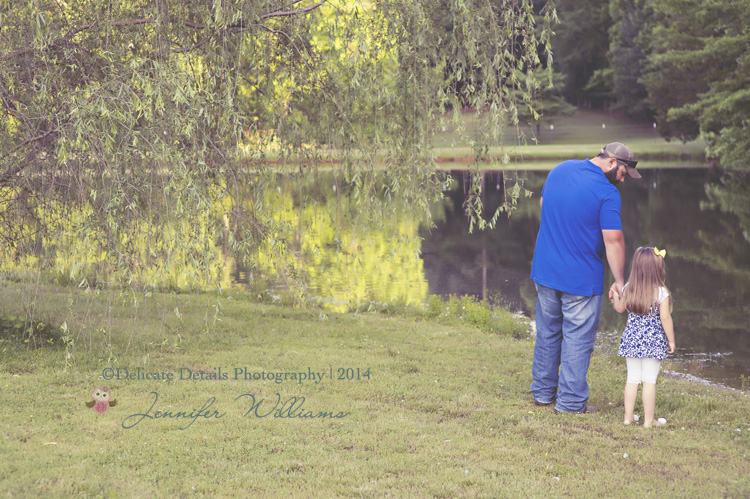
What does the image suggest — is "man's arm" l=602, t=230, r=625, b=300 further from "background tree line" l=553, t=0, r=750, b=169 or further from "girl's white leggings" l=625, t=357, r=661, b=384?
"background tree line" l=553, t=0, r=750, b=169

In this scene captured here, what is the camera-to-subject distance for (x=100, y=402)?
18.9 feet

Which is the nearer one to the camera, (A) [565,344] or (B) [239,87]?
(A) [565,344]

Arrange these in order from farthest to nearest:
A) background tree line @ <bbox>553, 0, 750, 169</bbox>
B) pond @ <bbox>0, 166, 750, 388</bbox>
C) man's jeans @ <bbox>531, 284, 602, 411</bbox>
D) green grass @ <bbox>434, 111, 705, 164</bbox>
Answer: green grass @ <bbox>434, 111, 705, 164</bbox>, background tree line @ <bbox>553, 0, 750, 169</bbox>, pond @ <bbox>0, 166, 750, 388</bbox>, man's jeans @ <bbox>531, 284, 602, 411</bbox>

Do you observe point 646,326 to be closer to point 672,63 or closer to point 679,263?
point 679,263

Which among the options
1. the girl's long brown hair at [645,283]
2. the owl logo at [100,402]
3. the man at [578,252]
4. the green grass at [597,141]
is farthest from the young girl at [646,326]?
the green grass at [597,141]

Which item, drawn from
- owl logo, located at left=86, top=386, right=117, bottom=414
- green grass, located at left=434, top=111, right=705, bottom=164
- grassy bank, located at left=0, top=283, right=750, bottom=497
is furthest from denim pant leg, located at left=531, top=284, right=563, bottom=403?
green grass, located at left=434, top=111, right=705, bottom=164

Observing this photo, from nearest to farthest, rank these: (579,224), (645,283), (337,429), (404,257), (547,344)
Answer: (337,429) → (645,283) → (579,224) → (547,344) → (404,257)

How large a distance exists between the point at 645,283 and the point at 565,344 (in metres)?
0.81

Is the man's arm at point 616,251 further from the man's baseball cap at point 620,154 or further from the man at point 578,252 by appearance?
the man's baseball cap at point 620,154

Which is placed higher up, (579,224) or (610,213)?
(610,213)

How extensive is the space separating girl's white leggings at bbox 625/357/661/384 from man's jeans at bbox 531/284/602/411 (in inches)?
13.1

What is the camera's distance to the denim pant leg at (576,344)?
19.2 feet

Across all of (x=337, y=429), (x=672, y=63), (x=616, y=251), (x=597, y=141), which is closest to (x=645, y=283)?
(x=616, y=251)

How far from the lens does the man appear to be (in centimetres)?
579
